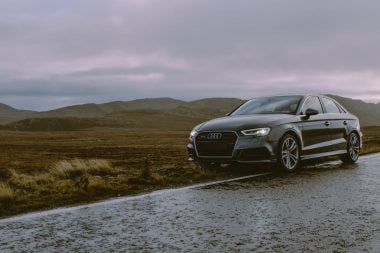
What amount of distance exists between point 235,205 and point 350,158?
22.3ft

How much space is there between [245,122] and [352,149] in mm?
3948

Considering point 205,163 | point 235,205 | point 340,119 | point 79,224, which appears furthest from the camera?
point 340,119

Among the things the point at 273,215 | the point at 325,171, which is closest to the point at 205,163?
the point at 325,171

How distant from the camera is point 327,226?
5.84 metres

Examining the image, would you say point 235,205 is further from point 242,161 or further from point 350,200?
point 242,161

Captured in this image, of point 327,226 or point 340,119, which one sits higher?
point 340,119

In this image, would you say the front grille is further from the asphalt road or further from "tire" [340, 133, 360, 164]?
"tire" [340, 133, 360, 164]

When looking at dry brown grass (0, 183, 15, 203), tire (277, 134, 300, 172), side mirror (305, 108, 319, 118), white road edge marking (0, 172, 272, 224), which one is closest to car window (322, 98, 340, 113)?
side mirror (305, 108, 319, 118)

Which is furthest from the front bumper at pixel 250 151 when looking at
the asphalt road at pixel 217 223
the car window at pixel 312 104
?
the car window at pixel 312 104

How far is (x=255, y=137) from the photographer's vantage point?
10.4 m

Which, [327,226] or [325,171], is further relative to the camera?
[325,171]

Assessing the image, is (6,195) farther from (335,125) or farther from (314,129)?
(335,125)

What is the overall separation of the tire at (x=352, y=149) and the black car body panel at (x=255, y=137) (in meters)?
1.17

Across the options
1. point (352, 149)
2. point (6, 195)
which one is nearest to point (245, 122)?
point (352, 149)
